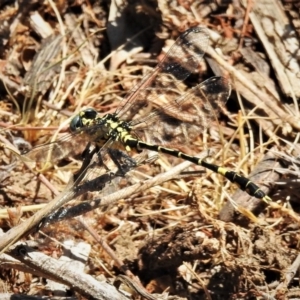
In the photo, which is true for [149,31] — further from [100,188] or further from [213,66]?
[100,188]

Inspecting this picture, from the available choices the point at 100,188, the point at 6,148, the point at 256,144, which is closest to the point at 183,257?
the point at 100,188

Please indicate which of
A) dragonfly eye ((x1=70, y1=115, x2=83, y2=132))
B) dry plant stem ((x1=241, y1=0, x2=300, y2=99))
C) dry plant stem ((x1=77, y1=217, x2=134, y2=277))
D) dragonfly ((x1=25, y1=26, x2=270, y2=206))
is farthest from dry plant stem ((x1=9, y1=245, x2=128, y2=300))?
dry plant stem ((x1=241, y1=0, x2=300, y2=99))

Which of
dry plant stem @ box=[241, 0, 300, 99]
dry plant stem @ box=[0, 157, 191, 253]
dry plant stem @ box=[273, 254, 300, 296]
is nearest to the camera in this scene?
dry plant stem @ box=[0, 157, 191, 253]

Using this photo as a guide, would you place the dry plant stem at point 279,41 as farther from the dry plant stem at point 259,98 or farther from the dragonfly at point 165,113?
the dragonfly at point 165,113

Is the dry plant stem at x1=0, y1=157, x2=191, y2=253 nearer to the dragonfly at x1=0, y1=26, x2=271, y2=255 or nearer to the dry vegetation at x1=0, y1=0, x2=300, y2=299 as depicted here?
the dry vegetation at x1=0, y1=0, x2=300, y2=299

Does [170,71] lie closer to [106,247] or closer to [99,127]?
[99,127]

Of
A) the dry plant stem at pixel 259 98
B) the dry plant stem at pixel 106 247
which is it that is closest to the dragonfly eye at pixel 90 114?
the dry plant stem at pixel 106 247
